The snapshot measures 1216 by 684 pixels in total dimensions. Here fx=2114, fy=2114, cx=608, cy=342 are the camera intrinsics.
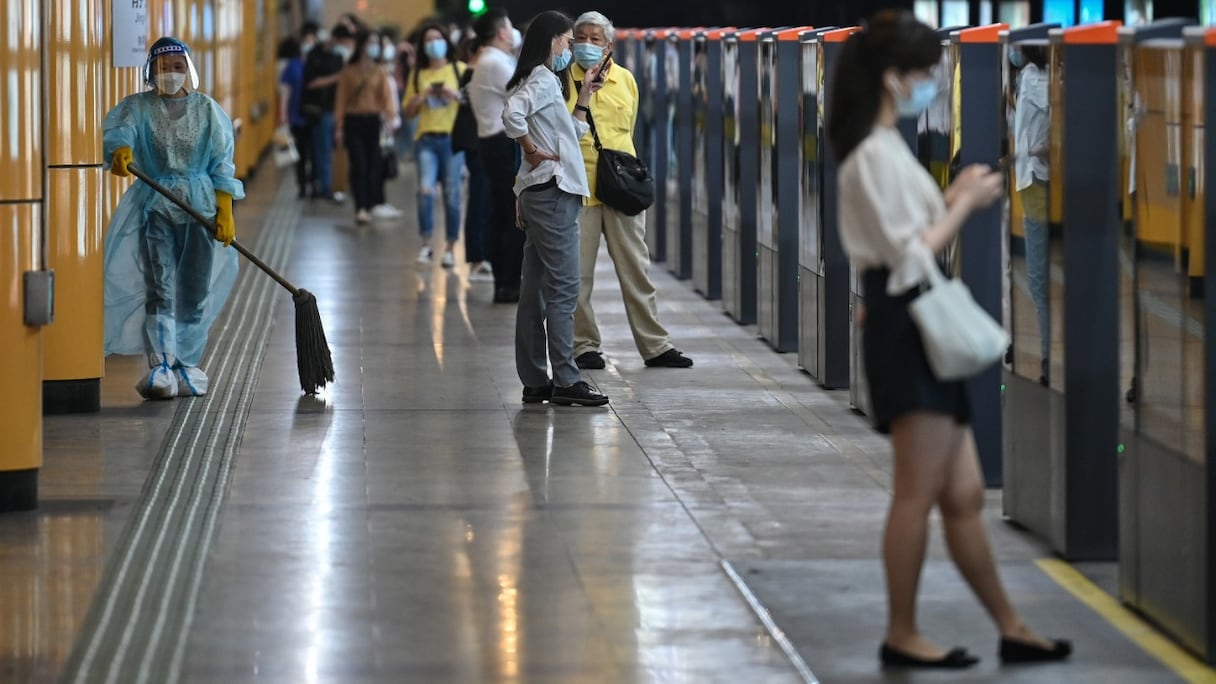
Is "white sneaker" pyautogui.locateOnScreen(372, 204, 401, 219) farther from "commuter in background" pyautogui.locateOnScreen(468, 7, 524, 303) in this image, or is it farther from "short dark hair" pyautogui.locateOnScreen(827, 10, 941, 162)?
"short dark hair" pyautogui.locateOnScreen(827, 10, 941, 162)

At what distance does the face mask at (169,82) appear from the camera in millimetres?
9414

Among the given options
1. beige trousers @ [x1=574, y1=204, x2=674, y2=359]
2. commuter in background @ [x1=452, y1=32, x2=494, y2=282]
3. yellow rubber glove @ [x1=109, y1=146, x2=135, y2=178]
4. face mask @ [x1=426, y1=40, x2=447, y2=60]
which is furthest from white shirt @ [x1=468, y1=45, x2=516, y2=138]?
yellow rubber glove @ [x1=109, y1=146, x2=135, y2=178]

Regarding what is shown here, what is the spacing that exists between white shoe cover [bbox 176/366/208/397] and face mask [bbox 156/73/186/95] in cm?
129

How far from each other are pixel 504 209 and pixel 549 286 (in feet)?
13.1

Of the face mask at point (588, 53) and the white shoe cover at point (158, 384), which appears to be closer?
the white shoe cover at point (158, 384)

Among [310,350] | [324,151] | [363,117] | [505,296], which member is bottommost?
[310,350]

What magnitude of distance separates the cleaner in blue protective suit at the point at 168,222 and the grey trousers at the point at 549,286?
136 cm

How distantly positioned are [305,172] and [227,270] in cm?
1433

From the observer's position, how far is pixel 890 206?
4910mm

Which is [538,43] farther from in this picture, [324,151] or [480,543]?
[324,151]

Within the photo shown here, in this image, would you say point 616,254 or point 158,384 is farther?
point 616,254

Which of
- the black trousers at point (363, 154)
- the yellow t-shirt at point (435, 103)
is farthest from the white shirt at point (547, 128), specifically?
the black trousers at point (363, 154)

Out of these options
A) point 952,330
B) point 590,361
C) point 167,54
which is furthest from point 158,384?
point 952,330

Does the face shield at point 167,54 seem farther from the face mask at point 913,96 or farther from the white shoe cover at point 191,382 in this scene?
the face mask at point 913,96
